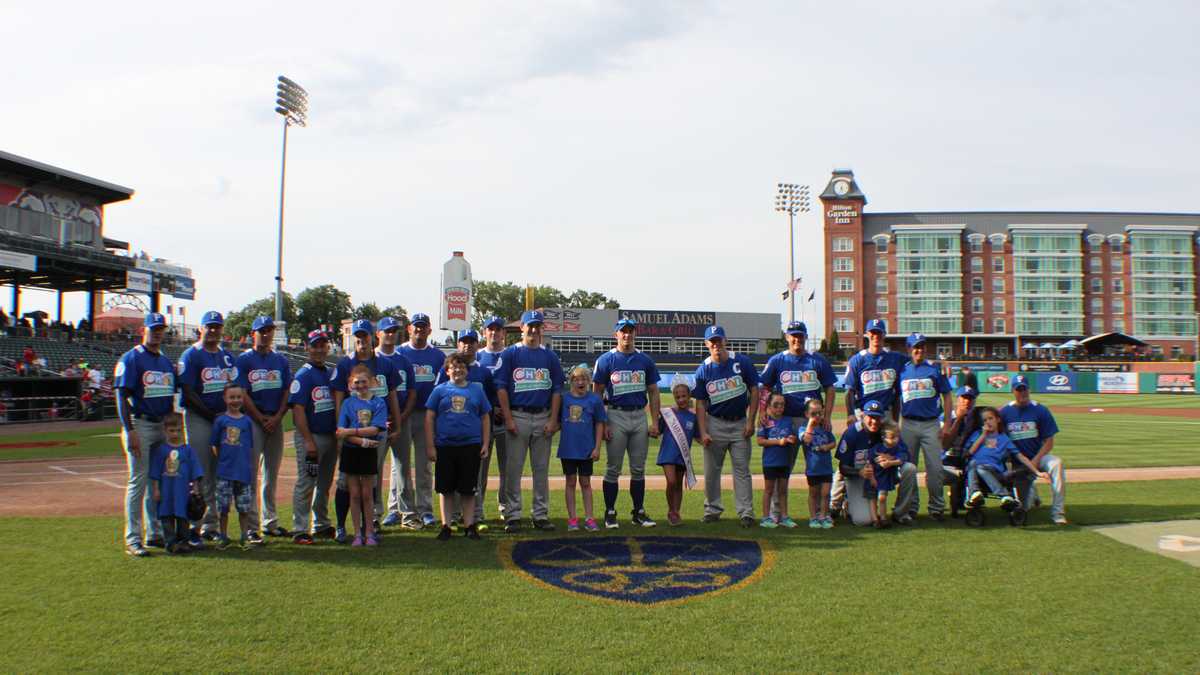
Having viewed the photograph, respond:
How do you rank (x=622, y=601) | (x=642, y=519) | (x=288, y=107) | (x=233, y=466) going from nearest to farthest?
(x=622, y=601) < (x=233, y=466) < (x=642, y=519) < (x=288, y=107)

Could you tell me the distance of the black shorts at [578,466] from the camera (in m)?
7.48

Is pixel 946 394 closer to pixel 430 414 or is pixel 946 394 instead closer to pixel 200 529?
pixel 430 414

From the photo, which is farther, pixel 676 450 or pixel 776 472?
pixel 676 450

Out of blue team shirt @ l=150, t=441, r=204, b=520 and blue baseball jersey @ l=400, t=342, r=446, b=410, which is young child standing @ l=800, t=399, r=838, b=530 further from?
blue team shirt @ l=150, t=441, r=204, b=520

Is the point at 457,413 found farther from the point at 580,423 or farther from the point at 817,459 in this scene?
the point at 817,459

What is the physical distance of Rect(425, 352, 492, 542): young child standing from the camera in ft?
22.7

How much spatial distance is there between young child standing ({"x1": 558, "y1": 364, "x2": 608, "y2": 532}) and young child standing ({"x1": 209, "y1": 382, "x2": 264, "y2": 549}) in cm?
291

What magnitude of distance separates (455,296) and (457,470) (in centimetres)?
2733

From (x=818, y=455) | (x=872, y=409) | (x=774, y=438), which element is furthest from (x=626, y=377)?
(x=872, y=409)

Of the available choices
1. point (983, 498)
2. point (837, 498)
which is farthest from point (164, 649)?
point (983, 498)

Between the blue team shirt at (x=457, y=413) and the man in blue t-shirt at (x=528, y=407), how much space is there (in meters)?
0.45

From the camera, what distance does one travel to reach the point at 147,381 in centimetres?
639

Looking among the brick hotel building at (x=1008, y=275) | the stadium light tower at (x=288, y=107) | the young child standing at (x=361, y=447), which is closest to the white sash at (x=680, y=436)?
the young child standing at (x=361, y=447)

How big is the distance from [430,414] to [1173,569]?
6.37 metres
